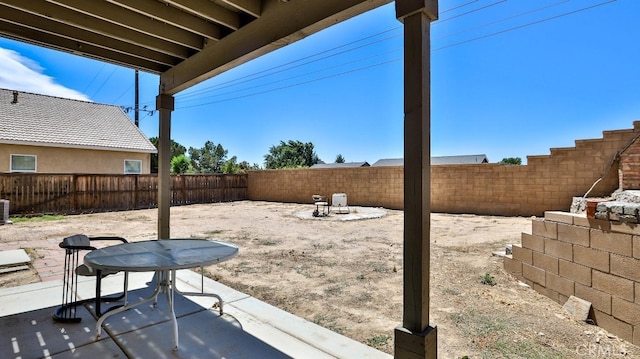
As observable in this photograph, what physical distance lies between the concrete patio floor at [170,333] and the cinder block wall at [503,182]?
8.50m

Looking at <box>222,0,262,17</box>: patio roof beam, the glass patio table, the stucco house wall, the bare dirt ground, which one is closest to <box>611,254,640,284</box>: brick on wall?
the bare dirt ground

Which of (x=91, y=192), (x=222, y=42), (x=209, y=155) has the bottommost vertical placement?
(x=91, y=192)

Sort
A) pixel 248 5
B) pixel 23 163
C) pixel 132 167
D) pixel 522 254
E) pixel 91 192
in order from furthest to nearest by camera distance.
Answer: pixel 132 167 < pixel 91 192 < pixel 23 163 < pixel 522 254 < pixel 248 5

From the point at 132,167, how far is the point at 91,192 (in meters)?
2.49

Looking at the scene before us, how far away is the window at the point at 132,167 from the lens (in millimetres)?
13109

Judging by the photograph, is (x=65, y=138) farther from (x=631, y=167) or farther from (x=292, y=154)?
(x=292, y=154)

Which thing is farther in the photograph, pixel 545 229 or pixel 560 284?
pixel 545 229

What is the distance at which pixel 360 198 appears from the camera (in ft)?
39.5

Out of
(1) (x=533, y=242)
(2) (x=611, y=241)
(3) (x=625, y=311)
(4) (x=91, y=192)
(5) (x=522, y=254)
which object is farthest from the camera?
(4) (x=91, y=192)

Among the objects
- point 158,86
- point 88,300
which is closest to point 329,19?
point 158,86

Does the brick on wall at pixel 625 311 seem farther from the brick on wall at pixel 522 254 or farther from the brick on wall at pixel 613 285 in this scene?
the brick on wall at pixel 522 254

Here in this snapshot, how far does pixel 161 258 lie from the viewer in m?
1.89

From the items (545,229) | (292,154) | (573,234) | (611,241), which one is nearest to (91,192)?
(545,229)

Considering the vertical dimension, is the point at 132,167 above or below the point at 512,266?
above
